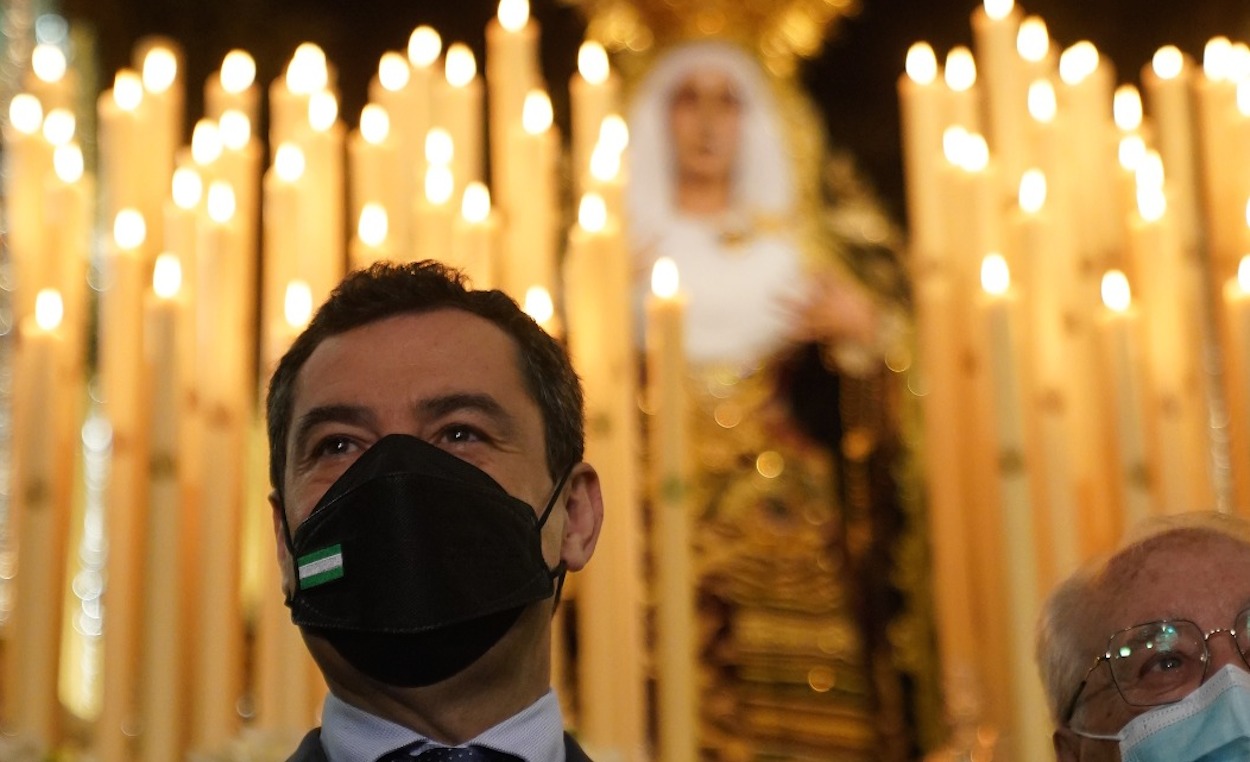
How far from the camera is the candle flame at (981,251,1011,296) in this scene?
2439 mm

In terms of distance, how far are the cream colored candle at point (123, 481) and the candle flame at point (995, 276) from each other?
113 centimetres

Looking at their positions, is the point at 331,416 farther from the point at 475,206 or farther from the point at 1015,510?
the point at 1015,510

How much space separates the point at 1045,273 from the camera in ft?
8.39

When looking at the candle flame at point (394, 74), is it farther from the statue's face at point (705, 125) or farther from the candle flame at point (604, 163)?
the statue's face at point (705, 125)

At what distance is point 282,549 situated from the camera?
66.1 inches

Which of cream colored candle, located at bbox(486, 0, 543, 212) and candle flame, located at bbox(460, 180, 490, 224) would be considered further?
cream colored candle, located at bbox(486, 0, 543, 212)

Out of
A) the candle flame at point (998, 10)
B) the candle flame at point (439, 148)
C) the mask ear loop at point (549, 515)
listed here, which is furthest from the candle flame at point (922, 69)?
the mask ear loop at point (549, 515)

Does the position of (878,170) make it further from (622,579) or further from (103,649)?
(103,649)

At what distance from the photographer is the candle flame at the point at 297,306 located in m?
2.33

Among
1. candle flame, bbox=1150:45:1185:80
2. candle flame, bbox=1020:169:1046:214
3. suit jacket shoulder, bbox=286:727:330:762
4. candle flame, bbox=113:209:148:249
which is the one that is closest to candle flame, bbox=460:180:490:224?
candle flame, bbox=113:209:148:249

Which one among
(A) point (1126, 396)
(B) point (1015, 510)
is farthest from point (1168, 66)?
(B) point (1015, 510)

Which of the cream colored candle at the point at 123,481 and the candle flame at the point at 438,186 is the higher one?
the candle flame at the point at 438,186

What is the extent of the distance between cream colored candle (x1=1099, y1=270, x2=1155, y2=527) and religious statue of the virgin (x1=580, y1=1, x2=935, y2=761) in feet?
2.81

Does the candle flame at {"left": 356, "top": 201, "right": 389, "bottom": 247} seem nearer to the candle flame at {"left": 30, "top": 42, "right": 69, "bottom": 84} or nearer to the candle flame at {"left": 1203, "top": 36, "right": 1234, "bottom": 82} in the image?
the candle flame at {"left": 30, "top": 42, "right": 69, "bottom": 84}
